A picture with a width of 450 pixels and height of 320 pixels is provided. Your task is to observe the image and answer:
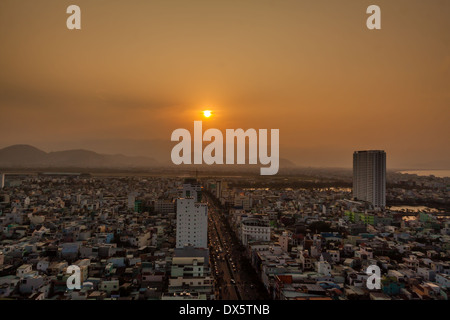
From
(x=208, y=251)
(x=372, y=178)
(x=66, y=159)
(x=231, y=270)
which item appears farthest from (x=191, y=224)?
(x=372, y=178)

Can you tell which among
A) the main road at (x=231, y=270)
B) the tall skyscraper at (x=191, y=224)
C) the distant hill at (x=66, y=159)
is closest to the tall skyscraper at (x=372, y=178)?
the main road at (x=231, y=270)

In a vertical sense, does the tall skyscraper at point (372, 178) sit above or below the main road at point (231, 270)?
above

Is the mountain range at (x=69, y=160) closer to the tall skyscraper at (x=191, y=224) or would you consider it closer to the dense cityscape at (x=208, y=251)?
the dense cityscape at (x=208, y=251)

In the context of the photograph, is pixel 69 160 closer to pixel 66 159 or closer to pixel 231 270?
pixel 66 159

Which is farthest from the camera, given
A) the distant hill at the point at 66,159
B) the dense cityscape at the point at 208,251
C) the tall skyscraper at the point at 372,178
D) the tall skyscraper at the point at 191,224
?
the tall skyscraper at the point at 372,178

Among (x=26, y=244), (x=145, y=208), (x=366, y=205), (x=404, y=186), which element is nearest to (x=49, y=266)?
(x=26, y=244)
